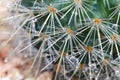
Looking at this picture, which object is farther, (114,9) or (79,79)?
(79,79)

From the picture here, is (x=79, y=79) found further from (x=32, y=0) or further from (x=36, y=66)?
(x=32, y=0)

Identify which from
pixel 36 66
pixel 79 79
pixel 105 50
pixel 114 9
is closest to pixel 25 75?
pixel 36 66

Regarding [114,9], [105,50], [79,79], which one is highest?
[114,9]

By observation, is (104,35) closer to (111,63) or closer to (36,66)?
(111,63)

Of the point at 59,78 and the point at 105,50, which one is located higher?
the point at 105,50

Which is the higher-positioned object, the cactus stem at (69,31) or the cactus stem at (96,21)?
the cactus stem at (96,21)

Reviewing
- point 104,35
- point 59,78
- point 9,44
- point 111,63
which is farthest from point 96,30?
point 9,44

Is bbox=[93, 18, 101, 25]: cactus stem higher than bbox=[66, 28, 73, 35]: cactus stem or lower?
higher
